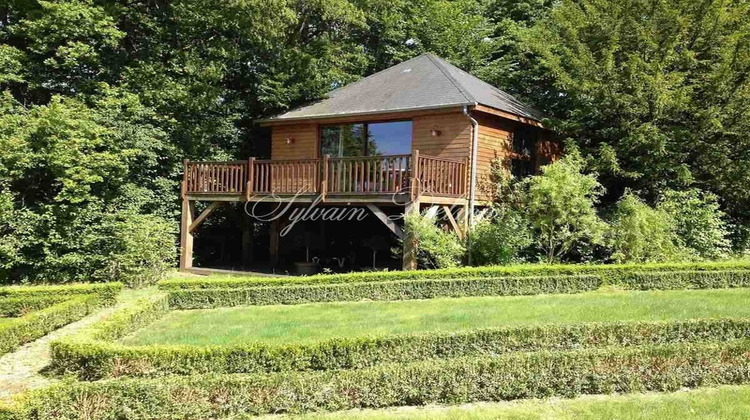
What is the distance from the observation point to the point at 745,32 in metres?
14.0

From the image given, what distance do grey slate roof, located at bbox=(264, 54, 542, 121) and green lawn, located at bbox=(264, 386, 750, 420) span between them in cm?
876

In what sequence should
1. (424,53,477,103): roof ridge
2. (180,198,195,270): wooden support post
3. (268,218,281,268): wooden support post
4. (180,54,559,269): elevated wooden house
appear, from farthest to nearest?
(268,218,281,268): wooden support post
(180,198,195,270): wooden support post
(424,53,477,103): roof ridge
(180,54,559,269): elevated wooden house

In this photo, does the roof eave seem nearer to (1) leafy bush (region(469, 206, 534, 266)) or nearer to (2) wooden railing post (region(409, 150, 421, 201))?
(2) wooden railing post (region(409, 150, 421, 201))

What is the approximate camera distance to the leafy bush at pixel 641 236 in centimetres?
1221

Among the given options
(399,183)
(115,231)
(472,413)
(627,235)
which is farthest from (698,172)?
(115,231)

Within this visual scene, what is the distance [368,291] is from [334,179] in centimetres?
337

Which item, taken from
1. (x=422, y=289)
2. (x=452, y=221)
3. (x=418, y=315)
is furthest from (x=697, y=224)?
(x=418, y=315)

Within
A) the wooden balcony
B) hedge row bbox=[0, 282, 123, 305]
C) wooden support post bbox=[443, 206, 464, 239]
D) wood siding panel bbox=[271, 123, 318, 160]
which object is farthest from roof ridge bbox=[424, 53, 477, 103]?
hedge row bbox=[0, 282, 123, 305]

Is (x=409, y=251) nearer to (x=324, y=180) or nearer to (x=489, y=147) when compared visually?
(x=324, y=180)

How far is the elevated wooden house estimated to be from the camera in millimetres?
12453

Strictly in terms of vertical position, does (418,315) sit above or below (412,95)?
below

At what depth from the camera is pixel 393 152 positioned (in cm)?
1495

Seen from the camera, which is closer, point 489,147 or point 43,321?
point 43,321

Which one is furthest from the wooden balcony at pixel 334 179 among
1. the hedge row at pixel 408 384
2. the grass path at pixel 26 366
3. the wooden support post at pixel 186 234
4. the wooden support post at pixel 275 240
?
the hedge row at pixel 408 384
